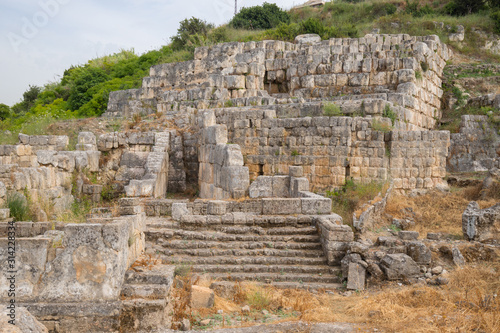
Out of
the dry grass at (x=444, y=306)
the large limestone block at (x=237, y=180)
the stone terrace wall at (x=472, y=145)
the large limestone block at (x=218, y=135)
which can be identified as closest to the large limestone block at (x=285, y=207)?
the large limestone block at (x=237, y=180)

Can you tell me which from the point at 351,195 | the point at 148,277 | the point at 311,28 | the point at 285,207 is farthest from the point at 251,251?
the point at 311,28

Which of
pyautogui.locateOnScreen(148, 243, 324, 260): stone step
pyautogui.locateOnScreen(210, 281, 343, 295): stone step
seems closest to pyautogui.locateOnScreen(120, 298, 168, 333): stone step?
pyautogui.locateOnScreen(210, 281, 343, 295): stone step

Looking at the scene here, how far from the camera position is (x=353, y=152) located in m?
11.9

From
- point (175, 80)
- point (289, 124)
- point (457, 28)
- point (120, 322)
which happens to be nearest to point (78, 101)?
point (175, 80)

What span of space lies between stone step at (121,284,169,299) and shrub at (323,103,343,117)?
8.31 metres

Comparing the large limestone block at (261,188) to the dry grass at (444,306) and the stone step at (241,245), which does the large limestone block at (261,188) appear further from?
the dry grass at (444,306)

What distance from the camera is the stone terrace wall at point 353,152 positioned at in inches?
466

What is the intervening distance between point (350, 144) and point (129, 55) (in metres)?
19.9

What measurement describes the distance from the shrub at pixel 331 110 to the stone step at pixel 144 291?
831cm

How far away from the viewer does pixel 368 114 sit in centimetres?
1230

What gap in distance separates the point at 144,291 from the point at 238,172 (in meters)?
5.72

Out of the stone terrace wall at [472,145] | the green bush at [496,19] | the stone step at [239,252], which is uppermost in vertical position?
the green bush at [496,19]

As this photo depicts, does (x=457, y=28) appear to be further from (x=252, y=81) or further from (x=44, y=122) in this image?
(x=44, y=122)

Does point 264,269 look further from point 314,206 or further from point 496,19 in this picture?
point 496,19
